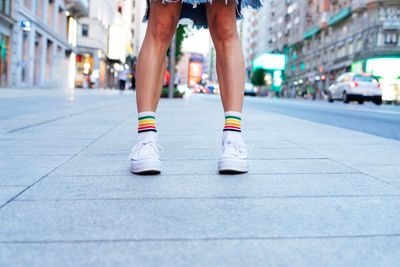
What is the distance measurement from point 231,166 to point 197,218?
0.84m

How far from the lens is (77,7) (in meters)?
35.7

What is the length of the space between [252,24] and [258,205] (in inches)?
4156

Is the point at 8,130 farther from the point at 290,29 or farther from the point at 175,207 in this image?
the point at 290,29

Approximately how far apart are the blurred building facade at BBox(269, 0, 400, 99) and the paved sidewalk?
36.3 meters

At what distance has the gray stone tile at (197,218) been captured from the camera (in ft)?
4.06

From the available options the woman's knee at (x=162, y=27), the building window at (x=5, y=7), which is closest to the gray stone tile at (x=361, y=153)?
the woman's knee at (x=162, y=27)

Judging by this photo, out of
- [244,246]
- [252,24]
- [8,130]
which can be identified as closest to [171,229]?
[244,246]

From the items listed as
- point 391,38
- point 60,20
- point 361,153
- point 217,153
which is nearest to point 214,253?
point 217,153

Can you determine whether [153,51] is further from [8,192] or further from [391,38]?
[391,38]

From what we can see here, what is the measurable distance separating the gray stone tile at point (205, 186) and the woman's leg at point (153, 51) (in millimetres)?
566

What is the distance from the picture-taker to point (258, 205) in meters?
1.57

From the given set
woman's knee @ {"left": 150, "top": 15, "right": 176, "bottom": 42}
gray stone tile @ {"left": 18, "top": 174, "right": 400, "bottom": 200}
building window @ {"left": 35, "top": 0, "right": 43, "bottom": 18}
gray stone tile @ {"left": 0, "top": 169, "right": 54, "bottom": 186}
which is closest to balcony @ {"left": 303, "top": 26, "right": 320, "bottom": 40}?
building window @ {"left": 35, "top": 0, "right": 43, "bottom": 18}

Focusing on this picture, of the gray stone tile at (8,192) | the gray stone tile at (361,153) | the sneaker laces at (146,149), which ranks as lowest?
the gray stone tile at (8,192)

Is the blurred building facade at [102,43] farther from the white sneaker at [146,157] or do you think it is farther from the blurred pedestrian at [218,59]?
the white sneaker at [146,157]
